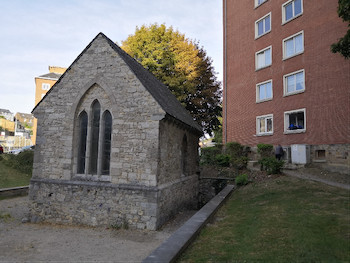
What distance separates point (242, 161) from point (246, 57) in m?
9.84

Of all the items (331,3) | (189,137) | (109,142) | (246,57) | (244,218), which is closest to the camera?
(244,218)

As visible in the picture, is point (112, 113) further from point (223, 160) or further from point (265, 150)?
point (265, 150)

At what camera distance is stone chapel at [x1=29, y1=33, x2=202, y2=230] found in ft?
31.4

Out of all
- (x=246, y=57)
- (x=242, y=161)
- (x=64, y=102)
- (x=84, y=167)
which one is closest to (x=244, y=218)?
(x=84, y=167)

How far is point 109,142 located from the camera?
10.5 metres

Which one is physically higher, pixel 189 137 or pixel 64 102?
pixel 64 102

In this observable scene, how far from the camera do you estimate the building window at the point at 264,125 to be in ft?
64.9

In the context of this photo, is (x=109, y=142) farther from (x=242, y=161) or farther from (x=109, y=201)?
(x=242, y=161)

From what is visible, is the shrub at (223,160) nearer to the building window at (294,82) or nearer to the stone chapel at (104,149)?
the building window at (294,82)

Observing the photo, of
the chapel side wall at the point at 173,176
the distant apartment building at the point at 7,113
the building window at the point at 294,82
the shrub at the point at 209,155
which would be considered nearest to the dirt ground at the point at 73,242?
the chapel side wall at the point at 173,176

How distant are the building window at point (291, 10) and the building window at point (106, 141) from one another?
16.0 metres

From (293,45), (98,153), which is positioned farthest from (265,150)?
(98,153)

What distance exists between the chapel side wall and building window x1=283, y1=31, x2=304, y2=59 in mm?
10258

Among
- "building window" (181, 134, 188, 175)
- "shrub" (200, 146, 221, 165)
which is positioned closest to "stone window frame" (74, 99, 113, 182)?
"building window" (181, 134, 188, 175)
